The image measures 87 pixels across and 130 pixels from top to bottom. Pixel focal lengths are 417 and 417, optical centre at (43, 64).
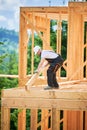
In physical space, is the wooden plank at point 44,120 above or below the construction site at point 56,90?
below

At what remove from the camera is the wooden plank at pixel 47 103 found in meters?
10.7

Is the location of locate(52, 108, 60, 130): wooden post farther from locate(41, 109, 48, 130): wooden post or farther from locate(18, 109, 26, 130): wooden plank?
locate(41, 109, 48, 130): wooden post


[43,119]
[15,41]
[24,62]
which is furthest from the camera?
[15,41]

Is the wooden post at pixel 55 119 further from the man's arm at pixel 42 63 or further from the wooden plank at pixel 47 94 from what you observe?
the man's arm at pixel 42 63

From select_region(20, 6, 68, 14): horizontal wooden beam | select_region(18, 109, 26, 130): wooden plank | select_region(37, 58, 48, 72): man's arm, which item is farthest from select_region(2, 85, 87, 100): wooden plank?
select_region(18, 109, 26, 130): wooden plank

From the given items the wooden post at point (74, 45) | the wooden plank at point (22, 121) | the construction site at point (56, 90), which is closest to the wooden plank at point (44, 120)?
the construction site at point (56, 90)

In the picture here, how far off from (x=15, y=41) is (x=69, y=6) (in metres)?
98.2

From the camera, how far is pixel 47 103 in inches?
428

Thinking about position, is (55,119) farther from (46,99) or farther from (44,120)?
(44,120)

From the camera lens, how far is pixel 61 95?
10.8 metres

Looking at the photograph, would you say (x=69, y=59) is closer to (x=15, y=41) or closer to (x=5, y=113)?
(x=5, y=113)

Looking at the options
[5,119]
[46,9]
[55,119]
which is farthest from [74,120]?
[5,119]

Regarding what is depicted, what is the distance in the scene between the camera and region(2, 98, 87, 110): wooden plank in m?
10.7

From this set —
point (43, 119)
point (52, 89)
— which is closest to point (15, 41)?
point (43, 119)
